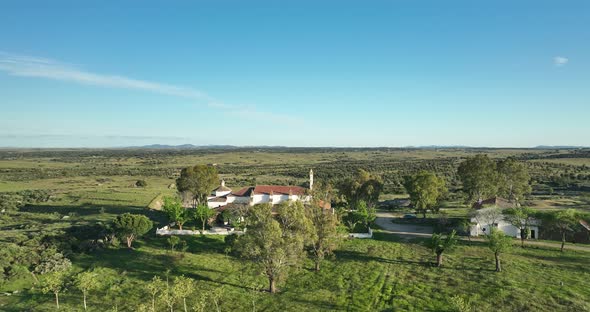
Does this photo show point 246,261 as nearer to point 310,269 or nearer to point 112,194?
point 310,269

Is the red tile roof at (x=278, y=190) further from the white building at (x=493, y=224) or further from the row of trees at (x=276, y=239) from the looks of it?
the row of trees at (x=276, y=239)

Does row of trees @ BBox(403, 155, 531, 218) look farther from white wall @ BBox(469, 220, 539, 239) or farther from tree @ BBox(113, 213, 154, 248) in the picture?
tree @ BBox(113, 213, 154, 248)

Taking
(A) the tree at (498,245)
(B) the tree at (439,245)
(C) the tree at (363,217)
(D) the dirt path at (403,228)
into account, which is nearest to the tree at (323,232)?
(B) the tree at (439,245)

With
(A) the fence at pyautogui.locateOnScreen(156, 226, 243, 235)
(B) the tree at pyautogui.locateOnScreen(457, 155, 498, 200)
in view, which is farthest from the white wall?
(A) the fence at pyautogui.locateOnScreen(156, 226, 243, 235)

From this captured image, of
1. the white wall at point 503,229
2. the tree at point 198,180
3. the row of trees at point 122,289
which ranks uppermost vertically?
the tree at point 198,180

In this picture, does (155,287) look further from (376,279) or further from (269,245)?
(376,279)

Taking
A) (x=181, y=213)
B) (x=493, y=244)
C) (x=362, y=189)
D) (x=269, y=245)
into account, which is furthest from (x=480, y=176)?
(x=181, y=213)
